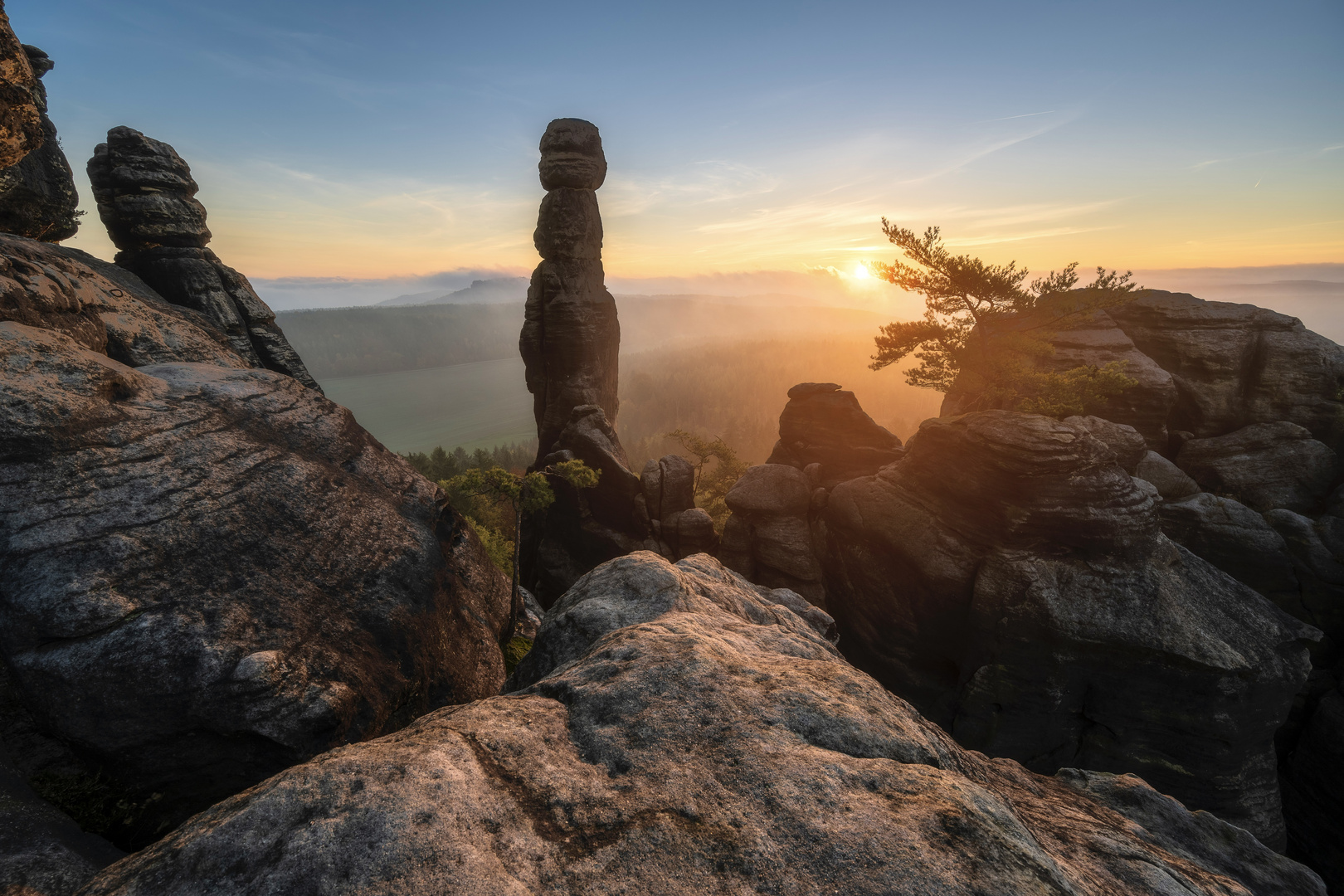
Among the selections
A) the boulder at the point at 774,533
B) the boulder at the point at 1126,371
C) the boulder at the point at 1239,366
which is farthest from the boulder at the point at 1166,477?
the boulder at the point at 774,533

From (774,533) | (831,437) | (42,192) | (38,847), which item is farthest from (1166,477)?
(42,192)

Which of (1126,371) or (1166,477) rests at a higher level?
(1126,371)

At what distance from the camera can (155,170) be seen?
63.3 feet

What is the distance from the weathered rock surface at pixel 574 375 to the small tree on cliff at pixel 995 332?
15581 millimetres

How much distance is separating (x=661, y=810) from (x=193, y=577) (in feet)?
26.5

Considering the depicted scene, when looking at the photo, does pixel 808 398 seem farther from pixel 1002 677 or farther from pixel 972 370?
pixel 1002 677

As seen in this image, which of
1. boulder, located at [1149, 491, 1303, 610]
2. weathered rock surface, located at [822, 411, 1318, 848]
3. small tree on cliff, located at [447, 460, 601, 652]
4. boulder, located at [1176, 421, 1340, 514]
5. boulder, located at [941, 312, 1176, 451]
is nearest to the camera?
weathered rock surface, located at [822, 411, 1318, 848]

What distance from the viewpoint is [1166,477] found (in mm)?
23609

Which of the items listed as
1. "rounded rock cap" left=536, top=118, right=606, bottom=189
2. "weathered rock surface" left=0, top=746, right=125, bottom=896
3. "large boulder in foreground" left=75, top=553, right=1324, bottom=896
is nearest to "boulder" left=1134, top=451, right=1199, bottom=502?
"large boulder in foreground" left=75, top=553, right=1324, bottom=896

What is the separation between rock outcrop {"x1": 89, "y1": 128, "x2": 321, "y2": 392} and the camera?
61.3ft

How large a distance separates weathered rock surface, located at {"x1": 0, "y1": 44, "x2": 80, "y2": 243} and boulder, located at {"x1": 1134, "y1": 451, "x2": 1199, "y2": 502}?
41.7 metres

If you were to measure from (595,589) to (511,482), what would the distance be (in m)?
12.4

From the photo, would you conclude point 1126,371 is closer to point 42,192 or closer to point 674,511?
point 674,511

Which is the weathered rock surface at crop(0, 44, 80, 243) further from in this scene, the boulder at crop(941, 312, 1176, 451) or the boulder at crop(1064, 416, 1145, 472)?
the boulder at crop(1064, 416, 1145, 472)
